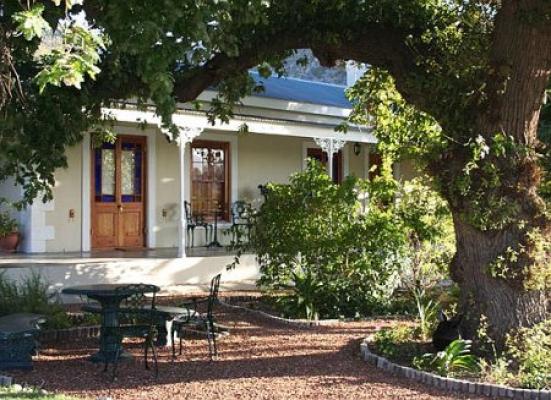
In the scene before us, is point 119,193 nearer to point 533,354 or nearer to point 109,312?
point 109,312

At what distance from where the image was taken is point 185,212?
1617 cm

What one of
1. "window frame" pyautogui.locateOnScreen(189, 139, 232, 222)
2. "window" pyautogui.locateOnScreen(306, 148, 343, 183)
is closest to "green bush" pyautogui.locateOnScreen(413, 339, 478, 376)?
"window frame" pyautogui.locateOnScreen(189, 139, 232, 222)

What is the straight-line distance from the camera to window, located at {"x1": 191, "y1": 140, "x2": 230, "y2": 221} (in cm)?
1720

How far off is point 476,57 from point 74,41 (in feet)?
15.8

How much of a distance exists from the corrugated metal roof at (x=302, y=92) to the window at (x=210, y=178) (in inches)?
67.9

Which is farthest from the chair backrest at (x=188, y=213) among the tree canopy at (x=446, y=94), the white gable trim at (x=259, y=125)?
the tree canopy at (x=446, y=94)

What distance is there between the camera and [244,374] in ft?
23.7

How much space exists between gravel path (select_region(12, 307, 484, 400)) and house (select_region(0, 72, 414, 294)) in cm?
448

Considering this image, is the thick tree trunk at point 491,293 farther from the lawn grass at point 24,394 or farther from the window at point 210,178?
the window at point 210,178

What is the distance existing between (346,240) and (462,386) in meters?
4.58

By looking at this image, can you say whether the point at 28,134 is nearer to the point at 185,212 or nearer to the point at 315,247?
the point at 315,247

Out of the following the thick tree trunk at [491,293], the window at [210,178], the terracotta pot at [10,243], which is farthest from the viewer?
the window at [210,178]

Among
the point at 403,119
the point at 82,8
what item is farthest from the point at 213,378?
the point at 403,119

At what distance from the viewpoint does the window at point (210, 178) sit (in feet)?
56.4
